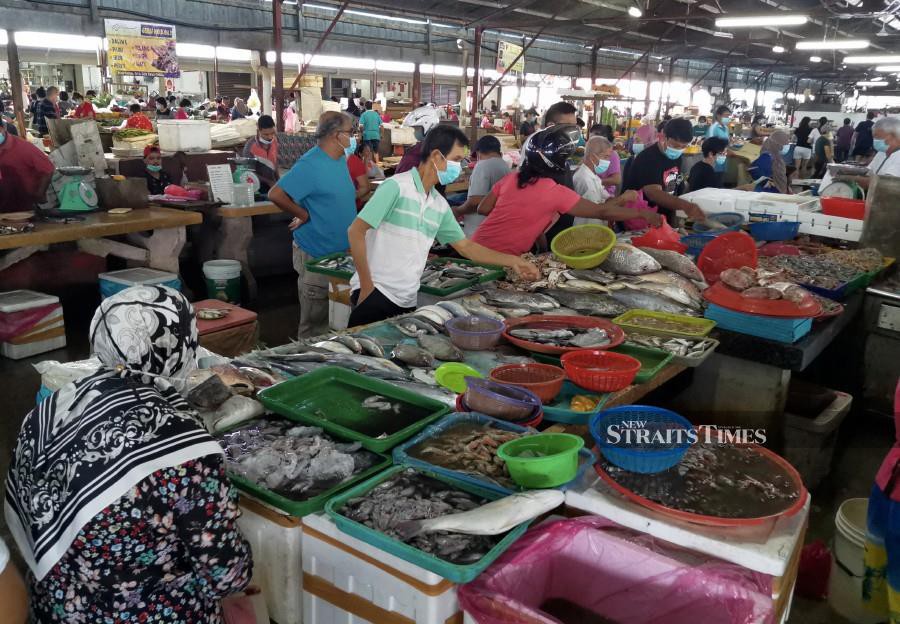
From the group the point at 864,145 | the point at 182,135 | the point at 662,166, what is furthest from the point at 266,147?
the point at 864,145

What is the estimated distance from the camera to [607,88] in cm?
1725

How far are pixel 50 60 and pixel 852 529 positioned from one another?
2122cm

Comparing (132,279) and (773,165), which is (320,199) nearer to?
(132,279)

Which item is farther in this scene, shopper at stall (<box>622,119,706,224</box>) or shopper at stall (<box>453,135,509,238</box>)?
shopper at stall (<box>453,135,509,238</box>)

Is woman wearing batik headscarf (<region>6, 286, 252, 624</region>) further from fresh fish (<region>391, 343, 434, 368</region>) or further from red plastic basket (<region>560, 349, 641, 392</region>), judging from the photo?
red plastic basket (<region>560, 349, 641, 392</region>)

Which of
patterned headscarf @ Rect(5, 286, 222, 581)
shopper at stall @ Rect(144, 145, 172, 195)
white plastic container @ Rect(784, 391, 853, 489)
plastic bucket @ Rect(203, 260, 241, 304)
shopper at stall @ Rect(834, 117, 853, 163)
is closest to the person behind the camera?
patterned headscarf @ Rect(5, 286, 222, 581)

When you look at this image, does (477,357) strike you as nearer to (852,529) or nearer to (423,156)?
(423,156)

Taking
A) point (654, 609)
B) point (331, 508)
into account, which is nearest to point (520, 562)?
point (654, 609)

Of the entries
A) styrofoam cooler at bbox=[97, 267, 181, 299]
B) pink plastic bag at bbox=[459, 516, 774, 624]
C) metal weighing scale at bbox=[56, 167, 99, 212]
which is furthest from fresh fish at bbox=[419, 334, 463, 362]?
metal weighing scale at bbox=[56, 167, 99, 212]

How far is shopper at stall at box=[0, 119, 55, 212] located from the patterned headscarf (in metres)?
5.12

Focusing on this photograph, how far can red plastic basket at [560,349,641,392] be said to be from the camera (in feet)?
8.30

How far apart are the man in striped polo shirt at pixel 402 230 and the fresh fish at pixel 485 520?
1.88 metres

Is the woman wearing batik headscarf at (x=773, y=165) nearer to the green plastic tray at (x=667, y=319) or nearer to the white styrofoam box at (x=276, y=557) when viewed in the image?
the green plastic tray at (x=667, y=319)

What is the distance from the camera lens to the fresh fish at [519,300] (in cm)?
350
